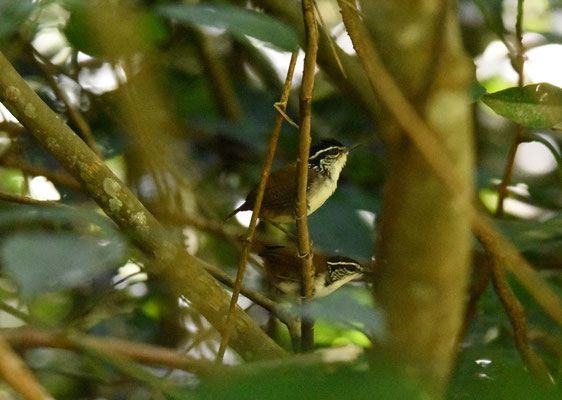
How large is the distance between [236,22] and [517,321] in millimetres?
1437

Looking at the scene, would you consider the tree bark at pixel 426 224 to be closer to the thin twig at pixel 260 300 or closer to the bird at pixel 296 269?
the thin twig at pixel 260 300

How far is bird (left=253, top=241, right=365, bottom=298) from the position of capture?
309 centimetres

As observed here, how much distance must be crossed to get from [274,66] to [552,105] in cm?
215

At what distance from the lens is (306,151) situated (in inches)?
66.9

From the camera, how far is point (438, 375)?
6.11 feet

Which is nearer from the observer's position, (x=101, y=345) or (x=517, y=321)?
(x=101, y=345)

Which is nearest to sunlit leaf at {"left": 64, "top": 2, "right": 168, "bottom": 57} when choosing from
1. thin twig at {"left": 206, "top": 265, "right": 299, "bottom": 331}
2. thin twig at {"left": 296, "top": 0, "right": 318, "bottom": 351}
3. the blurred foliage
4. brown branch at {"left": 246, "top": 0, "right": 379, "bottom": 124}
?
the blurred foliage

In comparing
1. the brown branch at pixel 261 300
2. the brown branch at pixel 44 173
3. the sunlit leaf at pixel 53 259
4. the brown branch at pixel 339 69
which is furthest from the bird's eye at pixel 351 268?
the sunlit leaf at pixel 53 259

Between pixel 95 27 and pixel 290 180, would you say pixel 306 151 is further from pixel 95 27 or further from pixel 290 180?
pixel 290 180

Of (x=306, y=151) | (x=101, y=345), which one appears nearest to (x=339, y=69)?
(x=306, y=151)

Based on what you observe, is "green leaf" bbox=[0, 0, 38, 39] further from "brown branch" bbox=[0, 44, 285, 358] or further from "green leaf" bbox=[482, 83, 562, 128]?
"green leaf" bbox=[482, 83, 562, 128]

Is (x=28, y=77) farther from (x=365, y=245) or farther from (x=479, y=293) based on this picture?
(x=479, y=293)

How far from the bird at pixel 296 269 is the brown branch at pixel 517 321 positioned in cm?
75

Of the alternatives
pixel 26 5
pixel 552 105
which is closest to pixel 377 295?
pixel 552 105
